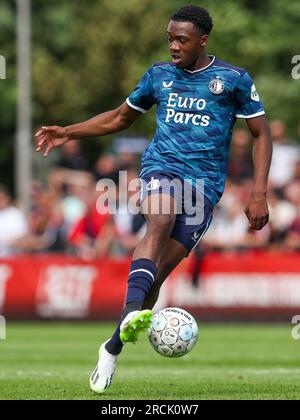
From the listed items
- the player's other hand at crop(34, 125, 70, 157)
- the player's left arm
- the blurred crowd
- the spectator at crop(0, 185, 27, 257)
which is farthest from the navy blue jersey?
the spectator at crop(0, 185, 27, 257)

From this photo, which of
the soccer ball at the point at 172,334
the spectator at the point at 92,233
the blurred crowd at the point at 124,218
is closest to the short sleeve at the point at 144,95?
the soccer ball at the point at 172,334

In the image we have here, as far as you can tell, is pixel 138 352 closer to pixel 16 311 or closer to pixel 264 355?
pixel 264 355

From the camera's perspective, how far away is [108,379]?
9.30 metres

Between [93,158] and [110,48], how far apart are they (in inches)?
163

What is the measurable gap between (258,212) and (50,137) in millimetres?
1941

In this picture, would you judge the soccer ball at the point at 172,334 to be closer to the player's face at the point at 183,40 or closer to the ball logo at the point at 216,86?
the ball logo at the point at 216,86

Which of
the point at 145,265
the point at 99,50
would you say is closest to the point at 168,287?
the point at 145,265

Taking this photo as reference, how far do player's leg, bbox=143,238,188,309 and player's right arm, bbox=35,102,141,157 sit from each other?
1.19 meters

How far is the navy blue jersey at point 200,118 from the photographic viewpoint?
31.7 ft

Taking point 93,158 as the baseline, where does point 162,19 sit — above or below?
above

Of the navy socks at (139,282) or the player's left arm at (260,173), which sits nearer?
the navy socks at (139,282)

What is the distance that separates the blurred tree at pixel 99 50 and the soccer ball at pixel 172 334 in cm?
3022

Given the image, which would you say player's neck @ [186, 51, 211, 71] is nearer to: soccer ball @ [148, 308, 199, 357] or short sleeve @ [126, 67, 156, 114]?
short sleeve @ [126, 67, 156, 114]
